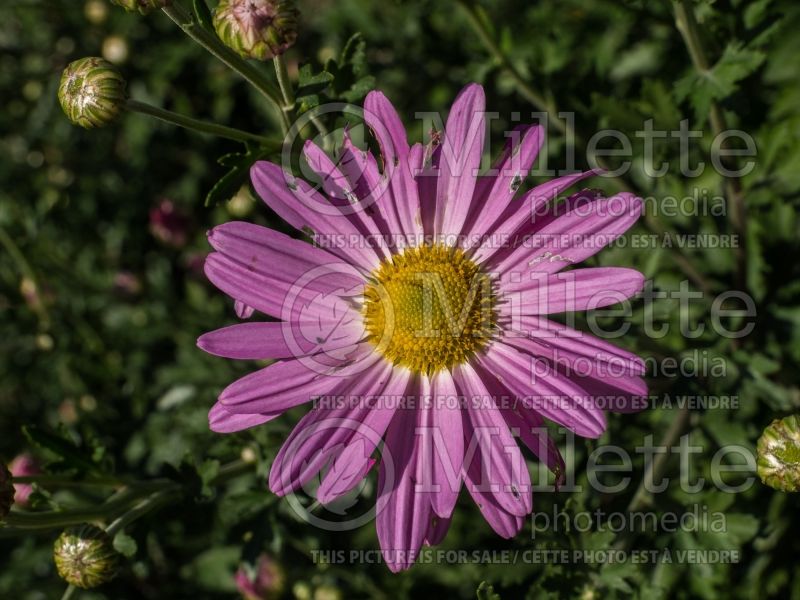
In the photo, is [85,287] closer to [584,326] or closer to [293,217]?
[293,217]

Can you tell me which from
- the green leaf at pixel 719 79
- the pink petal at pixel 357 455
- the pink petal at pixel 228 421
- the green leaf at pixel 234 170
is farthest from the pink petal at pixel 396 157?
the green leaf at pixel 719 79

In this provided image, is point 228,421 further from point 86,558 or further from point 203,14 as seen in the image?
point 203,14

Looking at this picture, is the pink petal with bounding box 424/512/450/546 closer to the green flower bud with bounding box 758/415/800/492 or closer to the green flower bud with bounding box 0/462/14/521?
the green flower bud with bounding box 758/415/800/492

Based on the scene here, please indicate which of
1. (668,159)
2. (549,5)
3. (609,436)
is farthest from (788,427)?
(549,5)

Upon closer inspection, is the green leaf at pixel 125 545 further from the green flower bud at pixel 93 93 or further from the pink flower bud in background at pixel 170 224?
the pink flower bud in background at pixel 170 224

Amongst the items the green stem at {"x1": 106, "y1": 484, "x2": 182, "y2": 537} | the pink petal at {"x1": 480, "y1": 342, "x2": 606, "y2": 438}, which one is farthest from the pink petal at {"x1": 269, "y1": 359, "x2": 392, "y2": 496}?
the green stem at {"x1": 106, "y1": 484, "x2": 182, "y2": 537}
